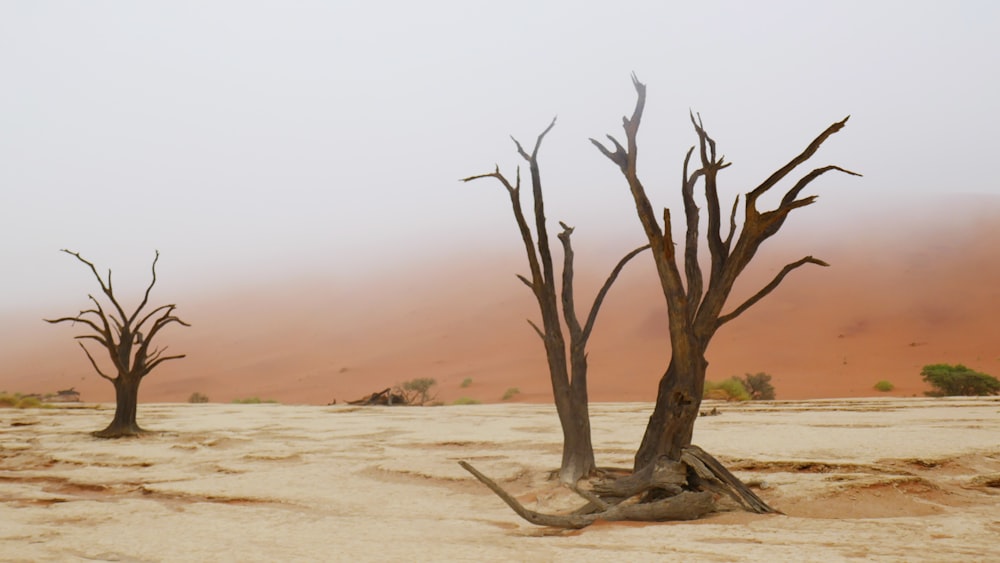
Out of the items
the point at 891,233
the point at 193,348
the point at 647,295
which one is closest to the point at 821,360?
the point at 647,295

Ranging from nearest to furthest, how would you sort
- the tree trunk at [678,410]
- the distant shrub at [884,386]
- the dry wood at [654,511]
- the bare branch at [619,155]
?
the dry wood at [654,511] < the tree trunk at [678,410] < the bare branch at [619,155] < the distant shrub at [884,386]

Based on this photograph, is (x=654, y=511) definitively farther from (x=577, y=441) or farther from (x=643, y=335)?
(x=643, y=335)

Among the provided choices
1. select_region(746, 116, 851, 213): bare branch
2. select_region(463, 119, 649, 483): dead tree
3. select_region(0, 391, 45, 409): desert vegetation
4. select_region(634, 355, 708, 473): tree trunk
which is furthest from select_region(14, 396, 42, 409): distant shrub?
select_region(746, 116, 851, 213): bare branch

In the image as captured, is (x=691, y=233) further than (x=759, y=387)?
No

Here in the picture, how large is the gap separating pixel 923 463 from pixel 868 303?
29105 mm

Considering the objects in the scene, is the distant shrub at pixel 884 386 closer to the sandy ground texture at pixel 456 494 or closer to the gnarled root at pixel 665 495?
the sandy ground texture at pixel 456 494

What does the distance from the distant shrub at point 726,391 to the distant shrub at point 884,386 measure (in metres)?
4.12

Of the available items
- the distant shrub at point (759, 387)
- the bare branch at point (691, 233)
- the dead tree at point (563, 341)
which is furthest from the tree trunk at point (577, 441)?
the distant shrub at point (759, 387)

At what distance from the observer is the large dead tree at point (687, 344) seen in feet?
14.4

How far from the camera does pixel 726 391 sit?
19.9 m

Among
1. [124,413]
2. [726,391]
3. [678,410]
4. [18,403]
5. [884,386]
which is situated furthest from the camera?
[884,386]

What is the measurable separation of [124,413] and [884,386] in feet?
63.5

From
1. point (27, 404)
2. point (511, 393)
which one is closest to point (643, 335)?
point (511, 393)

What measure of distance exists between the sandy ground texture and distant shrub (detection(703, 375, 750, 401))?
8217 millimetres
